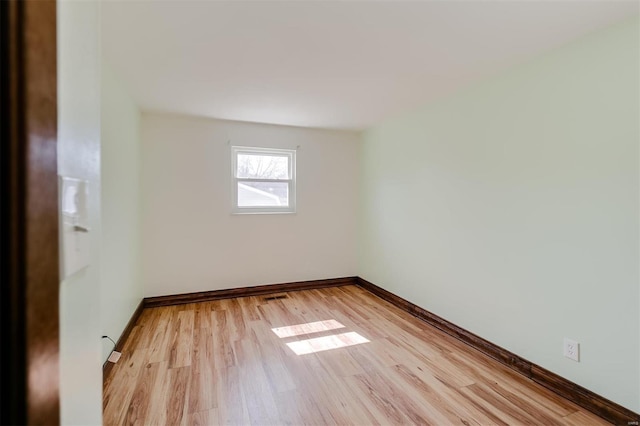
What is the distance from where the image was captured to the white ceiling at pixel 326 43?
1.60m

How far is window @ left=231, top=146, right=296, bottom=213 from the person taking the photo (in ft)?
12.6

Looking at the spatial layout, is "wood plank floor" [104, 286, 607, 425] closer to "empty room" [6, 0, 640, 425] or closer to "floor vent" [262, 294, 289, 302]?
"empty room" [6, 0, 640, 425]

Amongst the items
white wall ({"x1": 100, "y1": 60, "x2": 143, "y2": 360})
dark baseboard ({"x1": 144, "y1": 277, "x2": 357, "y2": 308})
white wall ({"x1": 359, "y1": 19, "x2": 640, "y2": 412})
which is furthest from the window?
white wall ({"x1": 359, "y1": 19, "x2": 640, "y2": 412})

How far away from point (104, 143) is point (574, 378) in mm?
3386

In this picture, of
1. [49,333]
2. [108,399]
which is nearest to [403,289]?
[108,399]

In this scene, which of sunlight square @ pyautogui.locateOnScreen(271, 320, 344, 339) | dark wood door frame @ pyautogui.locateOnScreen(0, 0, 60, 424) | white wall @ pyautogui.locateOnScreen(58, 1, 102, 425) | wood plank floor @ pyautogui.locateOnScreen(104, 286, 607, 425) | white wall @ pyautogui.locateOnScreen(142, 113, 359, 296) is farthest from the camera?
white wall @ pyautogui.locateOnScreen(142, 113, 359, 296)

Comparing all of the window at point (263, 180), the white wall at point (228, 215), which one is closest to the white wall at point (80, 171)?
the white wall at point (228, 215)

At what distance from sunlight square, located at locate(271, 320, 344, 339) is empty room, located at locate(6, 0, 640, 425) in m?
0.04

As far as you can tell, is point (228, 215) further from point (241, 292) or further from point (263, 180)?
point (241, 292)

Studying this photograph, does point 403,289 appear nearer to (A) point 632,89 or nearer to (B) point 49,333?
(A) point 632,89

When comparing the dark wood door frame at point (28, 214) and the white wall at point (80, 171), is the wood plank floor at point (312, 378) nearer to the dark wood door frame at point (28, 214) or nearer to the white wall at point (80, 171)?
the white wall at point (80, 171)

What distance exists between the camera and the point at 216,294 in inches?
145

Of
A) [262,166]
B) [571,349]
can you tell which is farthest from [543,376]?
[262,166]

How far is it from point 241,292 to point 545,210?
3184 mm
